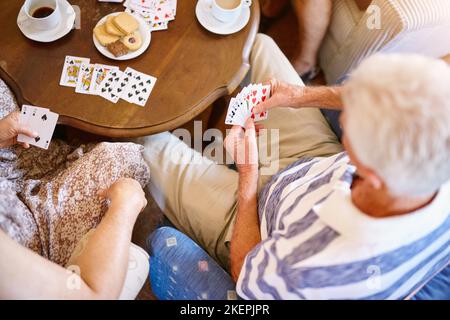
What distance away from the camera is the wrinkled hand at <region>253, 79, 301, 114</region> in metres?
1.58

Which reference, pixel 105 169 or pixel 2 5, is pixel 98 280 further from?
pixel 2 5

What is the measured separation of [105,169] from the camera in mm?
1437

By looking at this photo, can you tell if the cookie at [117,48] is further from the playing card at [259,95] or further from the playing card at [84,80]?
the playing card at [259,95]

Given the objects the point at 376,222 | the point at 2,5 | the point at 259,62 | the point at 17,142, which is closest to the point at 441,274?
the point at 376,222

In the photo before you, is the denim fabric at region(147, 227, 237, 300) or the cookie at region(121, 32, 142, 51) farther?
the cookie at region(121, 32, 142, 51)

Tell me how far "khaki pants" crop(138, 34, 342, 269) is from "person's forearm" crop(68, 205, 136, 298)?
32cm

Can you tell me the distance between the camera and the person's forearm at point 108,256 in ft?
3.64

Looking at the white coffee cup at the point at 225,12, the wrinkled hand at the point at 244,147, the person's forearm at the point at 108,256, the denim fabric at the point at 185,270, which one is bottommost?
A: the denim fabric at the point at 185,270

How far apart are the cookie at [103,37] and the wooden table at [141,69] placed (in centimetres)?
5

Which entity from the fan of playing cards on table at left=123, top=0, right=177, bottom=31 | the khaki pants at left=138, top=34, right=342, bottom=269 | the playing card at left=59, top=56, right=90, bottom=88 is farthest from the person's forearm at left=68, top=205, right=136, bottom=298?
the fan of playing cards on table at left=123, top=0, right=177, bottom=31

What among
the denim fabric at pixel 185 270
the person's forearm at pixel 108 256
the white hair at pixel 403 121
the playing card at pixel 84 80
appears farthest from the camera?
the playing card at pixel 84 80

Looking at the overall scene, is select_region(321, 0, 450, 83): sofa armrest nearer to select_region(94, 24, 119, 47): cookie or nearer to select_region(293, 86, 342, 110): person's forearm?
select_region(293, 86, 342, 110): person's forearm

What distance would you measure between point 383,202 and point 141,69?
980mm

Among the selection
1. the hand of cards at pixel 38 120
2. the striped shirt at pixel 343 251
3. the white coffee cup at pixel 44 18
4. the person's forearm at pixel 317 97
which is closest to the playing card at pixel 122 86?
the hand of cards at pixel 38 120
